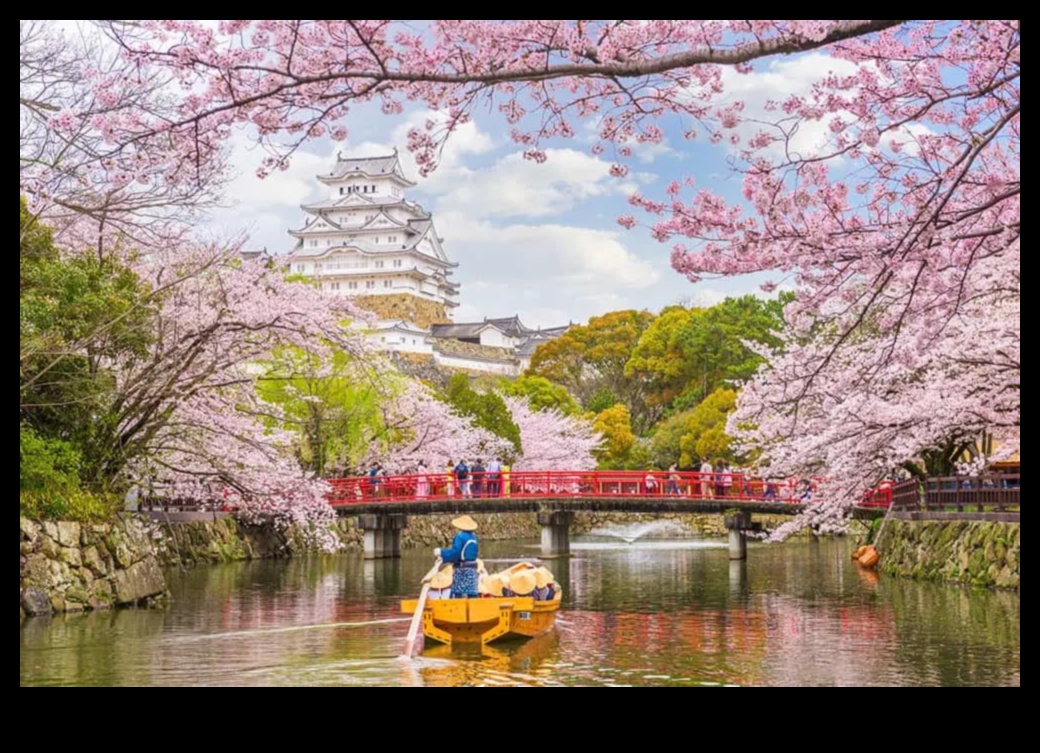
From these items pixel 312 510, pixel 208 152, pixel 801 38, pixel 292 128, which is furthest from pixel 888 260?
pixel 312 510

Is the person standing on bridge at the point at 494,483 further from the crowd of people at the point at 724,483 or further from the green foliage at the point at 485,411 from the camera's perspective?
the green foliage at the point at 485,411

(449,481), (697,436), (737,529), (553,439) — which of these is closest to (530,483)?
(449,481)

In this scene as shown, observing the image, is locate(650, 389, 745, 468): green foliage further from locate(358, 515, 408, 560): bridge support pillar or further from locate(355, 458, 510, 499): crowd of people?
locate(358, 515, 408, 560): bridge support pillar

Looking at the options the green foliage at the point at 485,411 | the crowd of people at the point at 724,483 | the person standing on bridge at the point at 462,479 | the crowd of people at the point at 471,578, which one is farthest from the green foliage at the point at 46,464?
the green foliage at the point at 485,411

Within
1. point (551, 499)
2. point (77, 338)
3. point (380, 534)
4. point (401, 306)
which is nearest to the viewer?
point (77, 338)

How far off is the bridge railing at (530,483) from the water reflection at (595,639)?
745cm

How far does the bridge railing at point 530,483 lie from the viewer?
30.4m

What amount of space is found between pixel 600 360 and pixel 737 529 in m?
26.4

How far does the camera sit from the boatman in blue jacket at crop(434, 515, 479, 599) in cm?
1329

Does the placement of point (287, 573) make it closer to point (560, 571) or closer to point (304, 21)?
point (560, 571)

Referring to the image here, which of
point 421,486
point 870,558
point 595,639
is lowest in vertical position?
point 595,639

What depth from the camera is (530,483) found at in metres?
31.8

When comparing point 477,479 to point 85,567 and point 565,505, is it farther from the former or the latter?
point 85,567

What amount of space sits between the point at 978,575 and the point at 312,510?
11.9 meters
